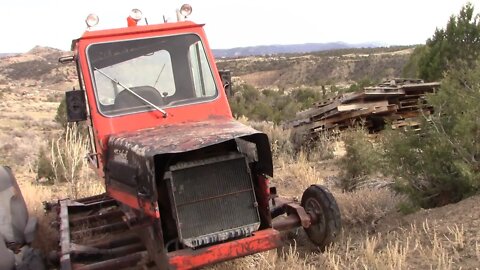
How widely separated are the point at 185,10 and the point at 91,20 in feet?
3.57

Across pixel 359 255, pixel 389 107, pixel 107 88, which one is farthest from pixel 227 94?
pixel 389 107

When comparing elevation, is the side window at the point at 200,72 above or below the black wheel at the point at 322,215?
above

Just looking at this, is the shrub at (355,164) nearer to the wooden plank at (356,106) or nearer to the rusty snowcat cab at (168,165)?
the rusty snowcat cab at (168,165)

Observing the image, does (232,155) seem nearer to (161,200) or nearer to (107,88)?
(161,200)

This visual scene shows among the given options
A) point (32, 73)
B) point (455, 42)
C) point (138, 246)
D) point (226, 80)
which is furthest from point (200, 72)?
point (32, 73)

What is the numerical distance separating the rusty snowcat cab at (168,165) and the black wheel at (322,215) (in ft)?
0.04

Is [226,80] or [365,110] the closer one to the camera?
[226,80]

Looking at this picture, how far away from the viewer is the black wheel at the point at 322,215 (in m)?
5.89

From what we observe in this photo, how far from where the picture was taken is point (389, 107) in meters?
16.1

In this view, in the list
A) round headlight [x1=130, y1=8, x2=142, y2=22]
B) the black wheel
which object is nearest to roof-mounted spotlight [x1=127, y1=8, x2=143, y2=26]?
round headlight [x1=130, y1=8, x2=142, y2=22]

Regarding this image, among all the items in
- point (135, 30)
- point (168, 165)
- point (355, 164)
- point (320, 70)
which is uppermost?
point (135, 30)

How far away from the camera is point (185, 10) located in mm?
6641

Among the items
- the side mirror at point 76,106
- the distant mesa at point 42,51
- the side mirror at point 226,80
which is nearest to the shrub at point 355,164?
the side mirror at point 226,80

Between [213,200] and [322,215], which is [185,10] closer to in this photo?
[213,200]
